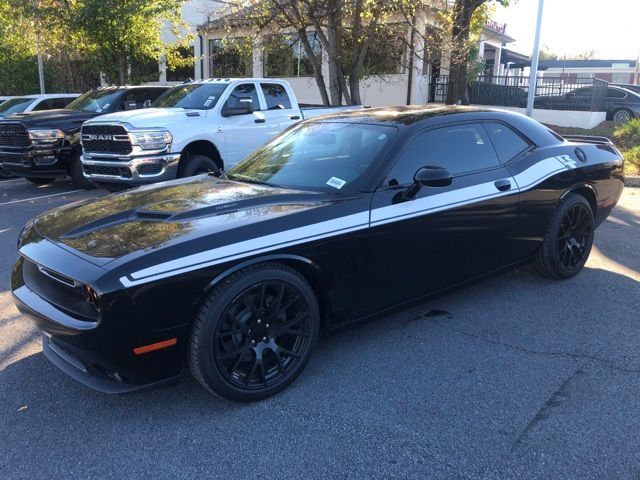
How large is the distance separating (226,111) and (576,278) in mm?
5692

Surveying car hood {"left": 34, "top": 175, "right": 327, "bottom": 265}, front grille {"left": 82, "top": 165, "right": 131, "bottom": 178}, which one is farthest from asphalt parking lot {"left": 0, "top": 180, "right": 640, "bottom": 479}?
front grille {"left": 82, "top": 165, "right": 131, "bottom": 178}

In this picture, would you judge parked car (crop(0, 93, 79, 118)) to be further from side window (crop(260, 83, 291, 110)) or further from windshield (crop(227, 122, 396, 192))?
windshield (crop(227, 122, 396, 192))

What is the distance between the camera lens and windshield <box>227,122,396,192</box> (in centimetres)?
387

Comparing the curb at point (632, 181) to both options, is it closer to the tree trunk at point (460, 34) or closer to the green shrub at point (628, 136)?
the green shrub at point (628, 136)

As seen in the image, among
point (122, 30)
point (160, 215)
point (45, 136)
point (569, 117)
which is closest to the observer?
point (160, 215)

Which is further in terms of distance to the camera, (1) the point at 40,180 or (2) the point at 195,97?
(1) the point at 40,180

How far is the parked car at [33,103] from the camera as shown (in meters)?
12.5

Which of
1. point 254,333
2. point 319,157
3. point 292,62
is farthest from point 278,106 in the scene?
point 292,62

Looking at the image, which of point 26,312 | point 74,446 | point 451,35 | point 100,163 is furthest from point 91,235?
point 451,35

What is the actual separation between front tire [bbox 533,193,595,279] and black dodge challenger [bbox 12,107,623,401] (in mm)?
17

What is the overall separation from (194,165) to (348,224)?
17.8ft

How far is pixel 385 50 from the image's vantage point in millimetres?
17203

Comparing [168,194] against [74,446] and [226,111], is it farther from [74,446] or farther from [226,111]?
[226,111]

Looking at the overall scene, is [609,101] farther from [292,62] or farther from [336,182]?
[336,182]
